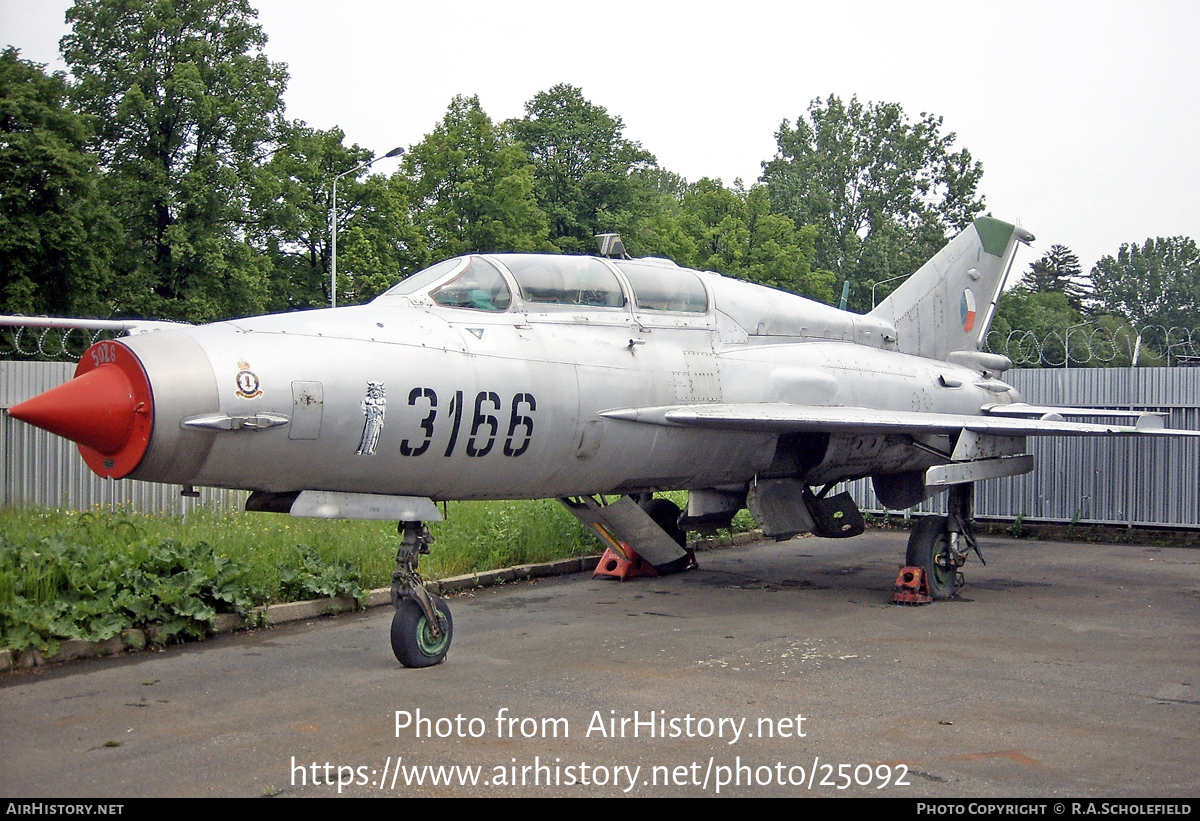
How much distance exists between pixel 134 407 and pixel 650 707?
3433 mm

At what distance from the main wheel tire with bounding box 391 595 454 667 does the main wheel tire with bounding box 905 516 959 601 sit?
5.35 meters

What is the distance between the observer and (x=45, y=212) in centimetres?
2777

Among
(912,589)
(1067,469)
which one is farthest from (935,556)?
(1067,469)

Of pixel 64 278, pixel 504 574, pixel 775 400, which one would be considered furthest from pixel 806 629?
pixel 64 278

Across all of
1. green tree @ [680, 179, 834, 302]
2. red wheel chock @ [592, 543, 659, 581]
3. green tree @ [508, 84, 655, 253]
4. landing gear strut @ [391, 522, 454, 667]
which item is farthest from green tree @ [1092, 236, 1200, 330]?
landing gear strut @ [391, 522, 454, 667]

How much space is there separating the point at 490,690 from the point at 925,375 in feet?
25.0

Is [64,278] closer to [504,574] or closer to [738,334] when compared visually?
[504,574]

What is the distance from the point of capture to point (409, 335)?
7074mm

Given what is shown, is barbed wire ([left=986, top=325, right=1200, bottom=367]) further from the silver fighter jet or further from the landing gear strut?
the landing gear strut

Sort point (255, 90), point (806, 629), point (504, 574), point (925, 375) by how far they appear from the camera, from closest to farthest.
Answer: point (806, 629) < point (504, 574) < point (925, 375) < point (255, 90)

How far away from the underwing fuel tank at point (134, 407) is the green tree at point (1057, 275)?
113858 mm

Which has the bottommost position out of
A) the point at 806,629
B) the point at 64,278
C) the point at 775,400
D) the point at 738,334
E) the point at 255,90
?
the point at 806,629

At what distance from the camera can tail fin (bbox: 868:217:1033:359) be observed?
529 inches

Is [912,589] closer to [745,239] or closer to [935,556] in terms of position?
[935,556]
